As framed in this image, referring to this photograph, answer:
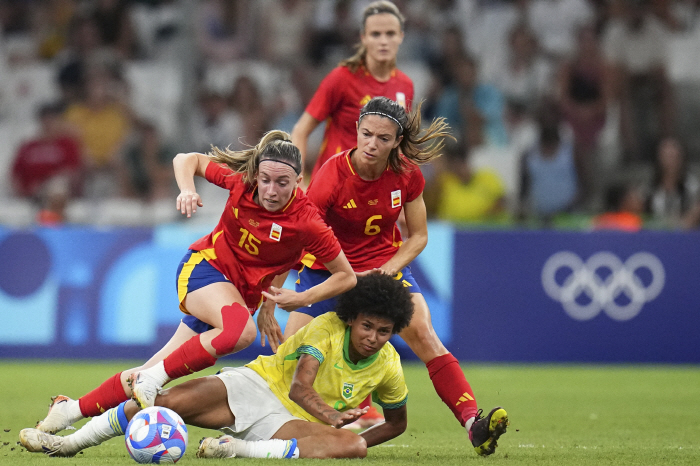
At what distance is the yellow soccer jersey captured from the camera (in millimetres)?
5285

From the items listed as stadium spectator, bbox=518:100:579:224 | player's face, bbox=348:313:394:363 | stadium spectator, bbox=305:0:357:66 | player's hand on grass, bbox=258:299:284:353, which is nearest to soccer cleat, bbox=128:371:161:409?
player's hand on grass, bbox=258:299:284:353

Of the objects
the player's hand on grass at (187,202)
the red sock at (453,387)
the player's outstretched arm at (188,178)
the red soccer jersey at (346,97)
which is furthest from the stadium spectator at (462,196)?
the player's hand on grass at (187,202)

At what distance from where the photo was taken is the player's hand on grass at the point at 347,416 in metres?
4.66

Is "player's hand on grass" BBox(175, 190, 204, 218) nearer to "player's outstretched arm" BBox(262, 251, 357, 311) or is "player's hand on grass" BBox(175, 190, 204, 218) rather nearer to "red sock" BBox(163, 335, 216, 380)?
"player's outstretched arm" BBox(262, 251, 357, 311)

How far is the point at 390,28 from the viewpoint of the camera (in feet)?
22.9

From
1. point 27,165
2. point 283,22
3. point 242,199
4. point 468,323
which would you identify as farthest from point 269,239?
point 283,22

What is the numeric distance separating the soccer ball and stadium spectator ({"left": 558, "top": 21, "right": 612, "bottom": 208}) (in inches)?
348

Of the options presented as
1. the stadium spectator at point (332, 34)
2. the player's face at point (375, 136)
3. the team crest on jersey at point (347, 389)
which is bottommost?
the team crest on jersey at point (347, 389)

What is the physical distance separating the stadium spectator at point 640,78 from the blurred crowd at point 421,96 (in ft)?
0.07

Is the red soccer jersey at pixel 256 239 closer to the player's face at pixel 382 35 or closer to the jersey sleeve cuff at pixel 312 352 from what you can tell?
the jersey sleeve cuff at pixel 312 352

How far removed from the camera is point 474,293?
10.8 meters

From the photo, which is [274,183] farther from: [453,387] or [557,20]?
[557,20]

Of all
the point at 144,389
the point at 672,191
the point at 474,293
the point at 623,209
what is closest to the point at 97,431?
the point at 144,389

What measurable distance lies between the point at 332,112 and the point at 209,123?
6583 mm
